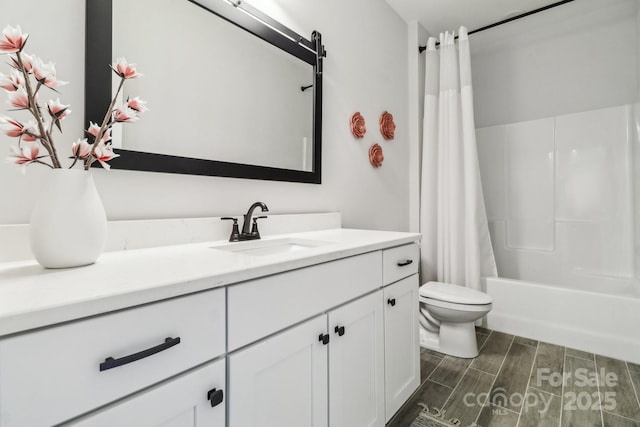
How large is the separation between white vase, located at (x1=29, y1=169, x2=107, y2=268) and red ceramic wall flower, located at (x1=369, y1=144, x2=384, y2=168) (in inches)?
67.5

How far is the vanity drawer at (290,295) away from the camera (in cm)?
69

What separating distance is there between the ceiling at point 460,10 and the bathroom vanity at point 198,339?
222cm

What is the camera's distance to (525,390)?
152 cm

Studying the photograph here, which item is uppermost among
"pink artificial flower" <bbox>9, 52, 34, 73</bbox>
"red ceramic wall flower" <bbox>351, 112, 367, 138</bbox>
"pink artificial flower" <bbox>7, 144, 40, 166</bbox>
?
"red ceramic wall flower" <bbox>351, 112, 367, 138</bbox>

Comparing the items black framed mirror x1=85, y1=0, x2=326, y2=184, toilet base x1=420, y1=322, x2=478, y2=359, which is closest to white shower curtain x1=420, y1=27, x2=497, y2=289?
toilet base x1=420, y1=322, x2=478, y2=359

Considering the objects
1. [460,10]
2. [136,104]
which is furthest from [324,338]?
[460,10]

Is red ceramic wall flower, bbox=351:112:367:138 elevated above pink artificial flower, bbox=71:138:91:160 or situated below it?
above

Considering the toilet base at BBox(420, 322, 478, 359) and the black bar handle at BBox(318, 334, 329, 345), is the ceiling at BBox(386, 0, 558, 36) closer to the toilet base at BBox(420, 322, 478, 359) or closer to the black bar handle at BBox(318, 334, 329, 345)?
the toilet base at BBox(420, 322, 478, 359)

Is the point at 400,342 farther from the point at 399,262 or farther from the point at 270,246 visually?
the point at 270,246

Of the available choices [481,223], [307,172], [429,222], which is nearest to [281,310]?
[307,172]

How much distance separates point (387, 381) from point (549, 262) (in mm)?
2221

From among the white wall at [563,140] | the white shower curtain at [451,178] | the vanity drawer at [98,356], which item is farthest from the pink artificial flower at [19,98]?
Answer: the white wall at [563,140]

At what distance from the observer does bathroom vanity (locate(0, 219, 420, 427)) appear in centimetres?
44

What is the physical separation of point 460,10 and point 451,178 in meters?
1.39
